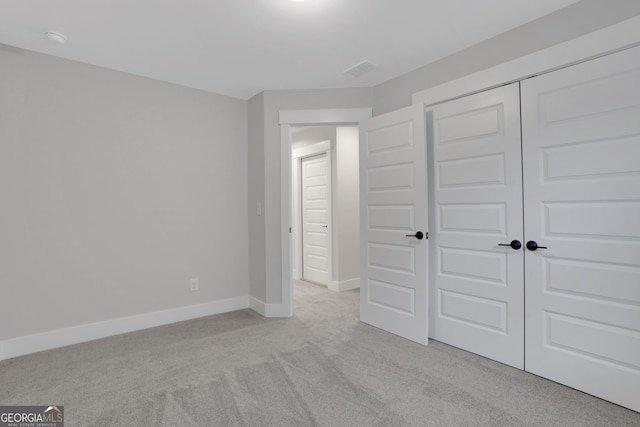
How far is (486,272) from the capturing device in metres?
2.45

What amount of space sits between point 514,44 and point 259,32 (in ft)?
6.26

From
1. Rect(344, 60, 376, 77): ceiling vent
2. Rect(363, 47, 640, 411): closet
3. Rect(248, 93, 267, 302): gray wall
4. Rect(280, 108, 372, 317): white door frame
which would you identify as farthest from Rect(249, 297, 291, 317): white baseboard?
Rect(344, 60, 376, 77): ceiling vent

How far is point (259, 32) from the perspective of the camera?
237 centimetres

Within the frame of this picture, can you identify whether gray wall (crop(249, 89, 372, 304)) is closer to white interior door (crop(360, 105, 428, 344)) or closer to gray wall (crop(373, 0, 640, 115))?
white interior door (crop(360, 105, 428, 344))

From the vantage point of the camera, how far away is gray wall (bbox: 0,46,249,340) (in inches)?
101

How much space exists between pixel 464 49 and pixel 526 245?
5.44ft

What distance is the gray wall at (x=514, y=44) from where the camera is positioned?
1.92 meters

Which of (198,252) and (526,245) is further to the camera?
(198,252)

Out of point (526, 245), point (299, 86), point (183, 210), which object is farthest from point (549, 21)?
point (183, 210)

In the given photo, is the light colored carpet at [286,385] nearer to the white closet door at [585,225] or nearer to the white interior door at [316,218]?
the white closet door at [585,225]

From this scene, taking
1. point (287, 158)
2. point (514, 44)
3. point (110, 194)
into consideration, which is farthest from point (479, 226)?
point (110, 194)

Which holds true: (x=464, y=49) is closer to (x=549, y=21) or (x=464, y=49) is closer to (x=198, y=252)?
(x=549, y=21)

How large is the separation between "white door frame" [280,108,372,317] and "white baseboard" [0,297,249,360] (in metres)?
0.68

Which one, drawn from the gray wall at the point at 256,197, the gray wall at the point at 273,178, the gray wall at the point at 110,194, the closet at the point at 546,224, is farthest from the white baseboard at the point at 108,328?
the closet at the point at 546,224
